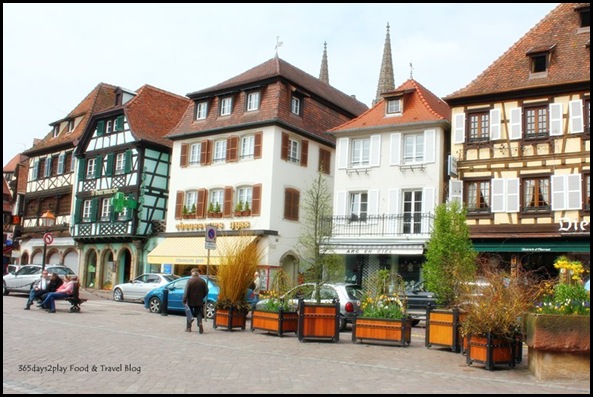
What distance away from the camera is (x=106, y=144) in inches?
1697

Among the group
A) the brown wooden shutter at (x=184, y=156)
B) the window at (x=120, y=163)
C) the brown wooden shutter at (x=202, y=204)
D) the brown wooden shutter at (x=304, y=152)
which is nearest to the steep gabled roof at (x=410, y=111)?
the brown wooden shutter at (x=304, y=152)

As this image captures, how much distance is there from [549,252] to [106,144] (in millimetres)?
27471

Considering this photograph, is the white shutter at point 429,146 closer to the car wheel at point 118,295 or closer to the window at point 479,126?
the window at point 479,126

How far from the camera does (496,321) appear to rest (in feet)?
38.1

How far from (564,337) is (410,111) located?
22.5 metres

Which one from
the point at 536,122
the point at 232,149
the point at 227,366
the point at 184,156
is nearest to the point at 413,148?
the point at 536,122

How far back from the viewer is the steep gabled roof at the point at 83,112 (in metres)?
47.7

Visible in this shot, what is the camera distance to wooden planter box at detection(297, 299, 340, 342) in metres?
15.5

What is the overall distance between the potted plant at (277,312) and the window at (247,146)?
60.7ft

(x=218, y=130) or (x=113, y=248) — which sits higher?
(x=218, y=130)

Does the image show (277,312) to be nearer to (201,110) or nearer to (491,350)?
(491,350)

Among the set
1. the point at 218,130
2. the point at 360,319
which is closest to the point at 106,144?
the point at 218,130

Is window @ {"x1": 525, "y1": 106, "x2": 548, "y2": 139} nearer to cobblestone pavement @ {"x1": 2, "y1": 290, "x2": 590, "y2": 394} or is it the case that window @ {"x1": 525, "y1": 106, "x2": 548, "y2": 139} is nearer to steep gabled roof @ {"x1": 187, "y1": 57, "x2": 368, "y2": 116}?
steep gabled roof @ {"x1": 187, "y1": 57, "x2": 368, "y2": 116}

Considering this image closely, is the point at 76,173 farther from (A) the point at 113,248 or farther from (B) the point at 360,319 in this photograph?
(B) the point at 360,319
